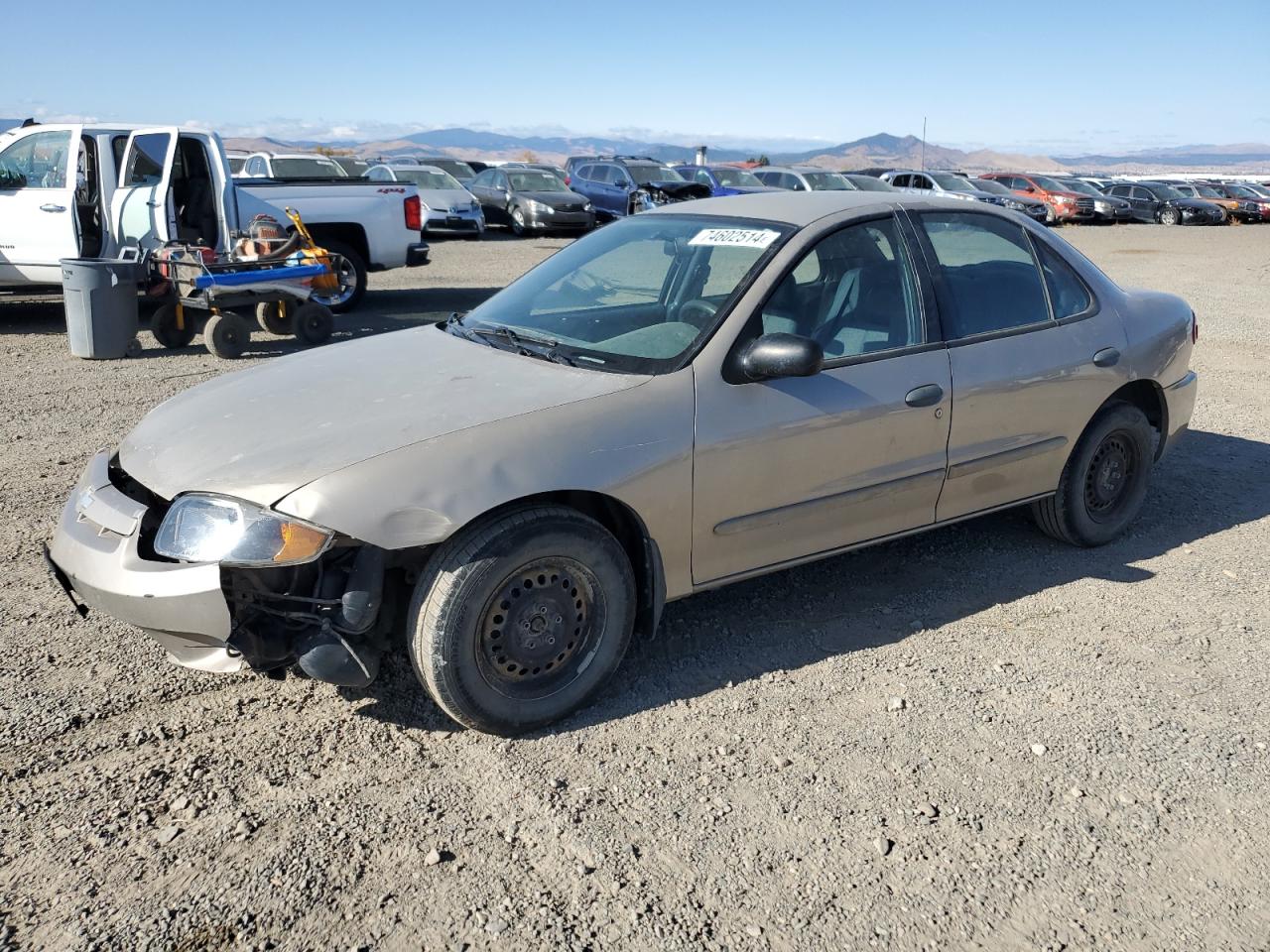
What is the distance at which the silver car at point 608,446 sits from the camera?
125 inches

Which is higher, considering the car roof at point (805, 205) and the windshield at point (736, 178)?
the windshield at point (736, 178)

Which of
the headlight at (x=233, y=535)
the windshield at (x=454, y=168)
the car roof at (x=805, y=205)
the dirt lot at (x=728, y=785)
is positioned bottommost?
the dirt lot at (x=728, y=785)

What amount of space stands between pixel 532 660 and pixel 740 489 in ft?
3.04

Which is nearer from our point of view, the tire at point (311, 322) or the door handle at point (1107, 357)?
the door handle at point (1107, 357)

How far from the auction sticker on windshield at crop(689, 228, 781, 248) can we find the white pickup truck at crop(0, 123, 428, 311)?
7991mm

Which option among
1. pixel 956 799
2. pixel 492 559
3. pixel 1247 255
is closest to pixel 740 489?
pixel 492 559

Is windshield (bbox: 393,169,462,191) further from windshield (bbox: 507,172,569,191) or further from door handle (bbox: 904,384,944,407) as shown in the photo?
door handle (bbox: 904,384,944,407)

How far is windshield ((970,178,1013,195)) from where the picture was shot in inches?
1258

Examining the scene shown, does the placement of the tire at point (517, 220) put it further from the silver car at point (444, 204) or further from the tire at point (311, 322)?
the tire at point (311, 322)

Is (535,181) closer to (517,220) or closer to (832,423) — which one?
(517,220)

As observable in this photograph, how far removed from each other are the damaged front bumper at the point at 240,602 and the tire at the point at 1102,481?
3246 mm

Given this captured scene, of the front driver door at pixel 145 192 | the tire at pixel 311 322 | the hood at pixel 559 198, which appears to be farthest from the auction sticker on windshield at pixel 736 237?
the hood at pixel 559 198

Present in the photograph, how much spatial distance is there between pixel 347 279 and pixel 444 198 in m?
10.2

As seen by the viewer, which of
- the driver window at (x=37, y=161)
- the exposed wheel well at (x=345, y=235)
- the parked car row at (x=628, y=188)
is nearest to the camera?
the driver window at (x=37, y=161)
